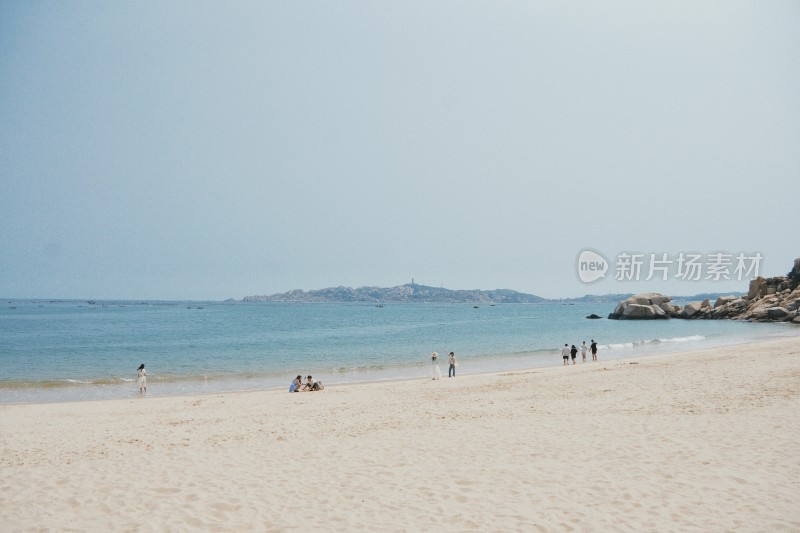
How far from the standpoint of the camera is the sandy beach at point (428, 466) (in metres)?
7.23

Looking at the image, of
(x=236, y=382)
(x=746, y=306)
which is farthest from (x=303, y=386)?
(x=746, y=306)

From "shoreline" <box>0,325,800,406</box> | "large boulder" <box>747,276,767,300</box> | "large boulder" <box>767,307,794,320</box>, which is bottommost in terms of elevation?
"shoreline" <box>0,325,800,406</box>

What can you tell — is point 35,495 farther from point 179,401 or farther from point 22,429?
point 179,401

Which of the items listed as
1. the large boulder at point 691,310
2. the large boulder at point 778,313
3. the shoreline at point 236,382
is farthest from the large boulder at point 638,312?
the shoreline at point 236,382

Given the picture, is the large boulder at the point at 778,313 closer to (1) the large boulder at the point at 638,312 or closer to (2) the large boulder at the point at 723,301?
(2) the large boulder at the point at 723,301

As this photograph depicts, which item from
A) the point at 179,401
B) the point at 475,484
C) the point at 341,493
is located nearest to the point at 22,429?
the point at 179,401

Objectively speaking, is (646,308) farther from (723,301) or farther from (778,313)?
(778,313)

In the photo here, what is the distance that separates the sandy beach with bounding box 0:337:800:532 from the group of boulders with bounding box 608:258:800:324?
64448mm

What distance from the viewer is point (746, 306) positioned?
80.4 meters

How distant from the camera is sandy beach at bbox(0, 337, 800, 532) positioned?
7230mm

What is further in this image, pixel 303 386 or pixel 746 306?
pixel 746 306

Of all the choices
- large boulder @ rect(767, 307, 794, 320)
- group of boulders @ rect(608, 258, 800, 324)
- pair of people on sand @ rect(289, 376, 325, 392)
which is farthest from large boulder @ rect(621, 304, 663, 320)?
pair of people on sand @ rect(289, 376, 325, 392)

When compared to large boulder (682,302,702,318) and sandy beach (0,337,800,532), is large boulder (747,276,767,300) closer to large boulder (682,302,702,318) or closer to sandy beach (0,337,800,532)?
large boulder (682,302,702,318)

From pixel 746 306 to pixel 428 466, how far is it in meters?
90.5
